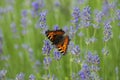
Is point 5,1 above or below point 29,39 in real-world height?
above

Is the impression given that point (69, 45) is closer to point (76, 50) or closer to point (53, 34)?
point (76, 50)

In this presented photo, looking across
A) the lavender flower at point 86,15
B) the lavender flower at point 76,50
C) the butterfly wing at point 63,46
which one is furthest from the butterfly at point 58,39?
the lavender flower at point 86,15

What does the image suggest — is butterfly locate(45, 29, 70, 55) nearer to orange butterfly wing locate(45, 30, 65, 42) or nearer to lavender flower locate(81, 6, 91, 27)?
orange butterfly wing locate(45, 30, 65, 42)

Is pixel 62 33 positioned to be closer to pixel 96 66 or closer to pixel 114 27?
pixel 96 66

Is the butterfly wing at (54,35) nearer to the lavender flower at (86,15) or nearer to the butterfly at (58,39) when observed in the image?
the butterfly at (58,39)

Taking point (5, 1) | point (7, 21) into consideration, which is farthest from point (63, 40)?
point (5, 1)

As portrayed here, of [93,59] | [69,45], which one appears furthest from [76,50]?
[69,45]

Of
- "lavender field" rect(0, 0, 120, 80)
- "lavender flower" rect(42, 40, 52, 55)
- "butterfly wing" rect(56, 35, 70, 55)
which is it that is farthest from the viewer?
"lavender field" rect(0, 0, 120, 80)

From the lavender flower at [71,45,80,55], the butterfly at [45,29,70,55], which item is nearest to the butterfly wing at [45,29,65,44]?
the butterfly at [45,29,70,55]
